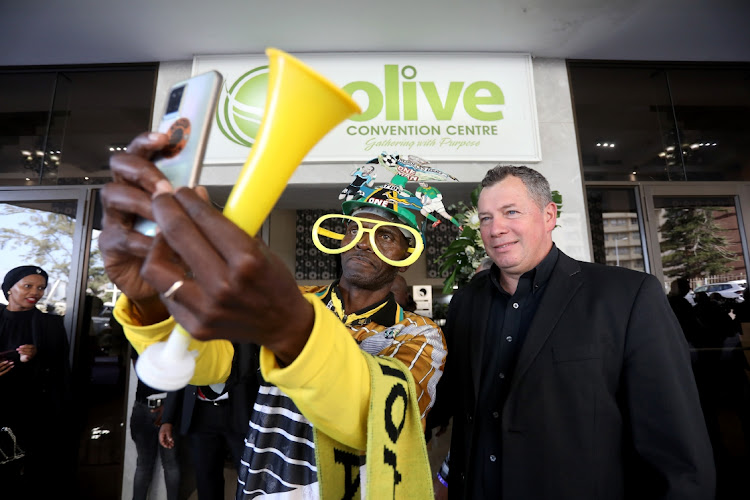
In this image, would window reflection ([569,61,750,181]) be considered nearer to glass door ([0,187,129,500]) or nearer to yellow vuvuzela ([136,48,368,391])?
yellow vuvuzela ([136,48,368,391])

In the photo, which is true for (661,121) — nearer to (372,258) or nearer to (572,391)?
(572,391)

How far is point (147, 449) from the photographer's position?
296cm

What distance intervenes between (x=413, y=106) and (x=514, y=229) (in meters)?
2.43

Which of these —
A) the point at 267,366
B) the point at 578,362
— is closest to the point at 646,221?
the point at 578,362

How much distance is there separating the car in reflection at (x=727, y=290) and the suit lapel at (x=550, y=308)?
9.56ft

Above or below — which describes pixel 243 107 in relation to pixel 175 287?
above

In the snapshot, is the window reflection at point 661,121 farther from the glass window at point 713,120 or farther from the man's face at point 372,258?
the man's face at point 372,258

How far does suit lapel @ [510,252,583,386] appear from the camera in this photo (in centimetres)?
118

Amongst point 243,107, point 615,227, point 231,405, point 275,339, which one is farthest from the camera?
point 615,227

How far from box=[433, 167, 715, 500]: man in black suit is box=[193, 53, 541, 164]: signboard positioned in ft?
7.26

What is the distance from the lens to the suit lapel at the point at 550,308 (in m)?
1.18

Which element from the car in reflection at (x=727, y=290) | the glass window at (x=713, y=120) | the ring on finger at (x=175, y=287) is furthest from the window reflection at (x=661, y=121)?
the ring on finger at (x=175, y=287)

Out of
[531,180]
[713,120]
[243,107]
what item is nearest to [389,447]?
[531,180]

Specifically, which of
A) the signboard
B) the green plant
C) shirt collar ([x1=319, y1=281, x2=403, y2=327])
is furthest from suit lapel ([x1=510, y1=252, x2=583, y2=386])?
the signboard
